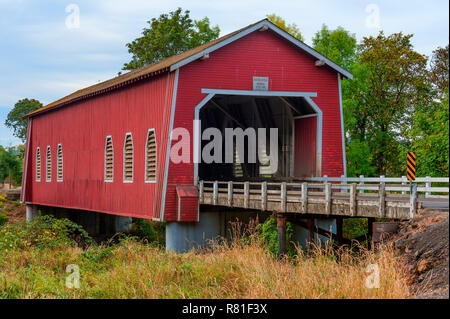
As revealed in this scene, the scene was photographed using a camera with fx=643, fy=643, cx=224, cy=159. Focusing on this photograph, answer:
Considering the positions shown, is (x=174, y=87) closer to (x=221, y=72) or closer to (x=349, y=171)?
(x=221, y=72)

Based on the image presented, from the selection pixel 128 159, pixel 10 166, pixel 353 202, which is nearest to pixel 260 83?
pixel 128 159

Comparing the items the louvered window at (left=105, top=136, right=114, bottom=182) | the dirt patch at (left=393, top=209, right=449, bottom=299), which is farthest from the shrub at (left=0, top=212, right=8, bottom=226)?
the dirt patch at (left=393, top=209, right=449, bottom=299)

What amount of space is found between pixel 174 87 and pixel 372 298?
12.0m

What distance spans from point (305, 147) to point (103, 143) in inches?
361

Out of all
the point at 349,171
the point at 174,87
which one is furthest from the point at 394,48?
the point at 174,87

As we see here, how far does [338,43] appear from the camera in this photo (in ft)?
135

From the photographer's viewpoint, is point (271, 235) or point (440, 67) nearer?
point (271, 235)

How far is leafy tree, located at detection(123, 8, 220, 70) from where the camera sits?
4806 cm

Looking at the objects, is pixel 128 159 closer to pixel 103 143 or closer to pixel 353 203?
pixel 103 143

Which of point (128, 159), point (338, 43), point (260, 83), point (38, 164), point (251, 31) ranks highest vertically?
point (338, 43)

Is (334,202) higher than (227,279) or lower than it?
higher

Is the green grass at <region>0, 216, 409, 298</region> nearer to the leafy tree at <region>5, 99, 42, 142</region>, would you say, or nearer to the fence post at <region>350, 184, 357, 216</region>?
the fence post at <region>350, 184, 357, 216</region>

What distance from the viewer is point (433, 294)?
1038 cm

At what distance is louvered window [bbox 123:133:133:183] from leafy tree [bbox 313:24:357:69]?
17981 millimetres
